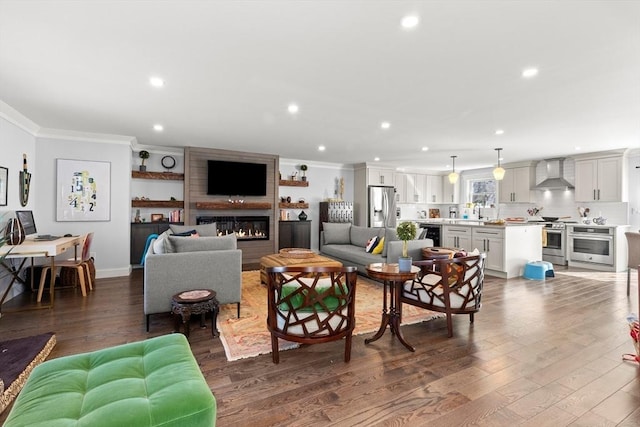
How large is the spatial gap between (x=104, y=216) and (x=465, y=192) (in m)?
9.52

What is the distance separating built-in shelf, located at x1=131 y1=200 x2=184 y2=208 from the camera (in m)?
6.29

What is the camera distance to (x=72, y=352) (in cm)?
265

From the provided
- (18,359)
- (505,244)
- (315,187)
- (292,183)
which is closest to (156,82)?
(18,359)

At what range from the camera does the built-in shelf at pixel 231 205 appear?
660cm

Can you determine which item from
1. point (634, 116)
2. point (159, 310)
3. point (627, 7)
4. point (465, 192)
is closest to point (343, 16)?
point (627, 7)

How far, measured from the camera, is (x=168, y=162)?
6672 mm

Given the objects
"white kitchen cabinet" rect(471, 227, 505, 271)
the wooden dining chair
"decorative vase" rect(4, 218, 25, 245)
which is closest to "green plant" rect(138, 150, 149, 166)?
the wooden dining chair

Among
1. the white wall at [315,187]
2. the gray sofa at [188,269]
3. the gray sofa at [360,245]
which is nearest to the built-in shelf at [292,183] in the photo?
the white wall at [315,187]

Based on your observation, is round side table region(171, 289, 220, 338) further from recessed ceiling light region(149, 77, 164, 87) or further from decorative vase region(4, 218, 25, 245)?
decorative vase region(4, 218, 25, 245)

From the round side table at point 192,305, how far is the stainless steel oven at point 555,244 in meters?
6.94

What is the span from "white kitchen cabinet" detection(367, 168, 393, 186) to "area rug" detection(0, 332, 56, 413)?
23.4ft

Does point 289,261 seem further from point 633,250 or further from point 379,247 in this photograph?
point 633,250

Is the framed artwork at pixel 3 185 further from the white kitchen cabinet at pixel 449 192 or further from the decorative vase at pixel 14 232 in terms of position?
the white kitchen cabinet at pixel 449 192

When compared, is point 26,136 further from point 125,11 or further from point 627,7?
point 627,7
